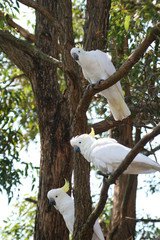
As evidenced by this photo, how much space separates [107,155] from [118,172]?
1.16ft

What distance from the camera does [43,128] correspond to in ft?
12.4

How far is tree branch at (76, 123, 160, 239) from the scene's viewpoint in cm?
194

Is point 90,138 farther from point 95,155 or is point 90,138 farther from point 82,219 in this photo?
point 82,219

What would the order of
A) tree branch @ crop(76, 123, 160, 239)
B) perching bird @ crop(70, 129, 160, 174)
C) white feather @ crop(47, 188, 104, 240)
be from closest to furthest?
tree branch @ crop(76, 123, 160, 239), perching bird @ crop(70, 129, 160, 174), white feather @ crop(47, 188, 104, 240)

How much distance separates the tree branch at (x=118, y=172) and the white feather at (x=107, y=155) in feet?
0.87

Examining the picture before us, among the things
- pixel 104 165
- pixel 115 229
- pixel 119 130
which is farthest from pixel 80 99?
pixel 115 229

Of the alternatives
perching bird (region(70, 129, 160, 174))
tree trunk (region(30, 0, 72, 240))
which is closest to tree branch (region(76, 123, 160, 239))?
perching bird (region(70, 129, 160, 174))

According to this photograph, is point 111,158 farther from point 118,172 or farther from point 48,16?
point 48,16

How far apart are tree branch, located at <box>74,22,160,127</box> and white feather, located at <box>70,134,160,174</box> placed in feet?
0.70

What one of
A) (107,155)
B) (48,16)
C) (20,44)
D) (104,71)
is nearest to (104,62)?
(104,71)

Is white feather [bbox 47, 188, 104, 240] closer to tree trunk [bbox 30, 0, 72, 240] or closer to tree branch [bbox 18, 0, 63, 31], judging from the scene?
tree trunk [bbox 30, 0, 72, 240]

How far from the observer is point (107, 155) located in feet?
8.17

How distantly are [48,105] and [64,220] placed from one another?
1.13m

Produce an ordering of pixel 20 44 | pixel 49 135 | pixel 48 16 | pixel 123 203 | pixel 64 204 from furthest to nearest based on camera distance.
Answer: pixel 123 203
pixel 49 135
pixel 20 44
pixel 64 204
pixel 48 16
